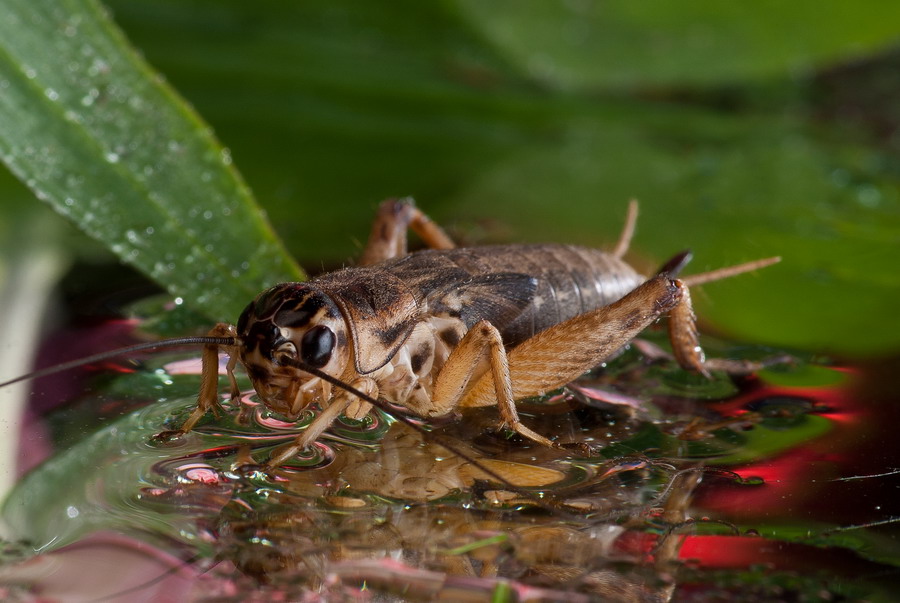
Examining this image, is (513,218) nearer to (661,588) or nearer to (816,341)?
(816,341)

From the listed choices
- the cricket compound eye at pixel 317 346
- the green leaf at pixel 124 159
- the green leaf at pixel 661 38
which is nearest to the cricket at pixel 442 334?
the cricket compound eye at pixel 317 346

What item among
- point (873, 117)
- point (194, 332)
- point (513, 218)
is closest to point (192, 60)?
point (513, 218)

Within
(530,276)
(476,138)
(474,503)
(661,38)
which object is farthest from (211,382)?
(661,38)

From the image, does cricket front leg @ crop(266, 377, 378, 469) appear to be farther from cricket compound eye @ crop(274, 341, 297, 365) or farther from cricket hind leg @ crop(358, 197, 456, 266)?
cricket hind leg @ crop(358, 197, 456, 266)

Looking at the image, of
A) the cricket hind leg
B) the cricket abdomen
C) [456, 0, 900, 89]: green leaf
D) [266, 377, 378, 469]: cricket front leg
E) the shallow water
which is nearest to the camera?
the shallow water

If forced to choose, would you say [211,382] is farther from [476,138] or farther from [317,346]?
[476,138]

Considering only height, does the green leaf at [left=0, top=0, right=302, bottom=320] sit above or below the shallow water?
above

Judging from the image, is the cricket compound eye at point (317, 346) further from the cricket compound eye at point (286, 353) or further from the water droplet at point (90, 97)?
the water droplet at point (90, 97)

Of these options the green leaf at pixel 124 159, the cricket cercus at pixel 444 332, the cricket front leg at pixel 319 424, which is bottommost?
the cricket front leg at pixel 319 424

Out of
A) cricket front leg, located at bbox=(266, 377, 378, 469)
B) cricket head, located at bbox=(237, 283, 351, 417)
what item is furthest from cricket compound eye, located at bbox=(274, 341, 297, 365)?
cricket front leg, located at bbox=(266, 377, 378, 469)
